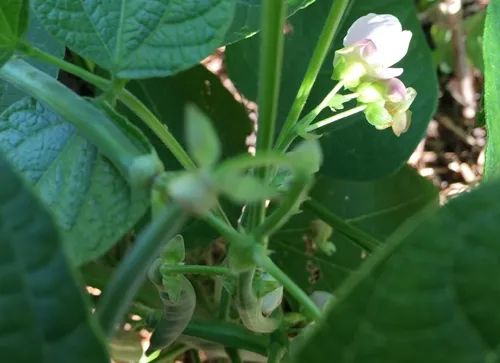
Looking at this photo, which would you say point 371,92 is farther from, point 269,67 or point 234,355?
point 234,355

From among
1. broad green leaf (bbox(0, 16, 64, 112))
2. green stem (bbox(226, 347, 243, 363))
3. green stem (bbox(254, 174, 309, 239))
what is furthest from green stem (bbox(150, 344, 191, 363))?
green stem (bbox(254, 174, 309, 239))

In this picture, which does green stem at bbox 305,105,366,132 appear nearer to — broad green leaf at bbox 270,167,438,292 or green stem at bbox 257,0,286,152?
green stem at bbox 257,0,286,152

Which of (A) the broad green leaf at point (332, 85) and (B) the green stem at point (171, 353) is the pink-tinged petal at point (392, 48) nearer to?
(A) the broad green leaf at point (332, 85)

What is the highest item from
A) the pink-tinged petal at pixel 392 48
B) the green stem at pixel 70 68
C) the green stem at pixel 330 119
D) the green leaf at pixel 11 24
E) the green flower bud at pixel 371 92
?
the green leaf at pixel 11 24

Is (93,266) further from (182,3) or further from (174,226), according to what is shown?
(174,226)

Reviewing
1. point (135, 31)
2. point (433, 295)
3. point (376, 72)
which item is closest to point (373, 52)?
point (376, 72)

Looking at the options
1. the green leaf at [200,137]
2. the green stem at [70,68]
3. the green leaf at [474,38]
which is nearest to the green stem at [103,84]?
the green stem at [70,68]

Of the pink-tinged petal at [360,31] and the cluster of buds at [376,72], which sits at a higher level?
the pink-tinged petal at [360,31]

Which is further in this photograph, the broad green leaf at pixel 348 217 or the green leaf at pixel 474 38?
the green leaf at pixel 474 38
